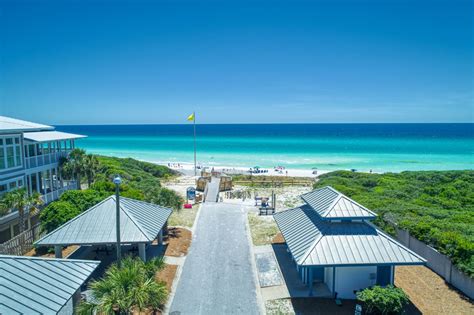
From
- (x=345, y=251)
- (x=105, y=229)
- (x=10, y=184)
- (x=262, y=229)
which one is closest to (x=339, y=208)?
(x=345, y=251)

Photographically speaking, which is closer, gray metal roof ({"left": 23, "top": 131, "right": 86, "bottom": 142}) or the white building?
the white building

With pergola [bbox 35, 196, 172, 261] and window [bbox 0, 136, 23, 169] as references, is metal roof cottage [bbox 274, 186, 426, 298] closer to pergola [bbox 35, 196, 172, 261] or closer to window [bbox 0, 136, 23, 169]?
pergola [bbox 35, 196, 172, 261]

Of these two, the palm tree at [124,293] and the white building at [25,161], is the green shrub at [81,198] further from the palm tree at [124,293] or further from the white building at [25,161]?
the palm tree at [124,293]

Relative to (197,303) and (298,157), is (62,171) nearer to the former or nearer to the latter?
Result: (197,303)

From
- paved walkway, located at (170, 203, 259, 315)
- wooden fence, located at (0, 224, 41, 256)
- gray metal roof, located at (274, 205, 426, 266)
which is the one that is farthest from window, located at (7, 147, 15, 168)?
gray metal roof, located at (274, 205, 426, 266)

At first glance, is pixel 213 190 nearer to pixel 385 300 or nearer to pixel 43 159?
pixel 43 159

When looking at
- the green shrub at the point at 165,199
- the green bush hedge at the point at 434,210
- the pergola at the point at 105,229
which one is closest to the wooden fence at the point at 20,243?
Result: the pergola at the point at 105,229

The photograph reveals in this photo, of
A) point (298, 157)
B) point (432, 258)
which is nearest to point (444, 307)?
point (432, 258)
